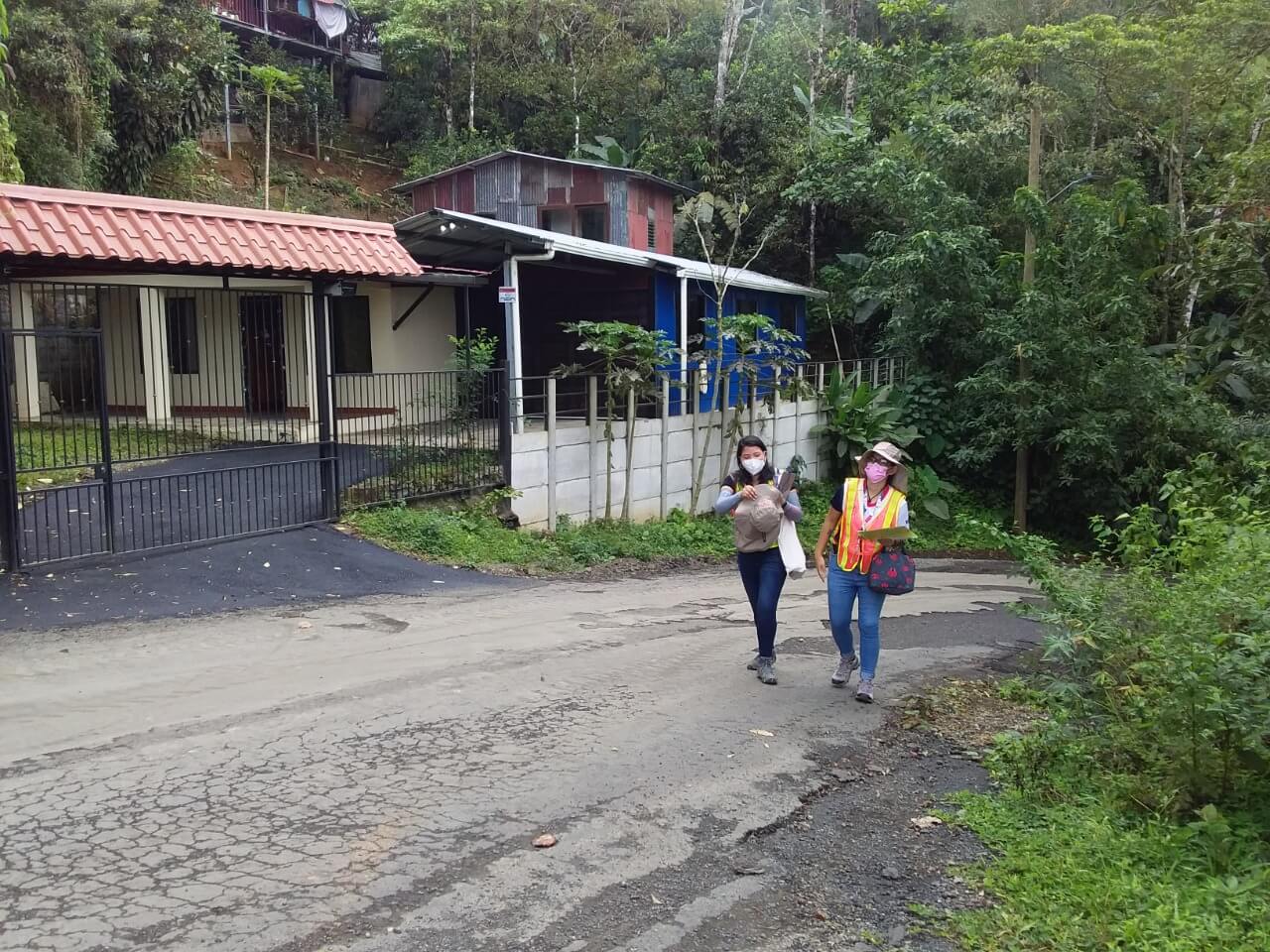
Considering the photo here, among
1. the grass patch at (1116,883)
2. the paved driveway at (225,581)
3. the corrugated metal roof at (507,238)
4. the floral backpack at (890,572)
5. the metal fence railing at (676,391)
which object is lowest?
the grass patch at (1116,883)

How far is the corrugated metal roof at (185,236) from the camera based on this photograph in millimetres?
7879

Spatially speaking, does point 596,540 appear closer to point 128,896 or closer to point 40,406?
point 40,406

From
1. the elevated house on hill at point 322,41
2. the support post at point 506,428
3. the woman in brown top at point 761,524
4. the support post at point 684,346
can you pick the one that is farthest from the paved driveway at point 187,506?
Result: the elevated house on hill at point 322,41

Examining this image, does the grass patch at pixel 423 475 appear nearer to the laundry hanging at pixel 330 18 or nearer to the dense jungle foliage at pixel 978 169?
the dense jungle foliage at pixel 978 169

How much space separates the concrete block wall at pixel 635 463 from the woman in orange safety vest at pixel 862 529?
20.6 feet

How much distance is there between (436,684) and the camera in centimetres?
639

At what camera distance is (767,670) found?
22.3 ft

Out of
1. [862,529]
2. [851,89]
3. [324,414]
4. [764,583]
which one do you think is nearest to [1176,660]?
[862,529]

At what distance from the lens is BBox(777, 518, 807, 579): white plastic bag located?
6520 millimetres

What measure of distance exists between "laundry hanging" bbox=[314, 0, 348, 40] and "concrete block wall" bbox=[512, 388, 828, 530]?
2333 cm

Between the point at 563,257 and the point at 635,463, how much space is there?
10.2ft

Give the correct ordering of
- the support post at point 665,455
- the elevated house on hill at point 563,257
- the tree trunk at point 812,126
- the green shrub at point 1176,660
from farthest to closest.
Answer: the tree trunk at point 812,126 < the support post at point 665,455 < the elevated house on hill at point 563,257 < the green shrub at point 1176,660

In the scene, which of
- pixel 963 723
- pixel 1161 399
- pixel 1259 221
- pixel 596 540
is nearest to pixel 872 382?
pixel 1161 399

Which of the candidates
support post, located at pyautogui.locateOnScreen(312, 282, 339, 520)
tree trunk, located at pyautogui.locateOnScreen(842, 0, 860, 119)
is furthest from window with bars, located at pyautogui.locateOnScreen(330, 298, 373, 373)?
tree trunk, located at pyautogui.locateOnScreen(842, 0, 860, 119)
